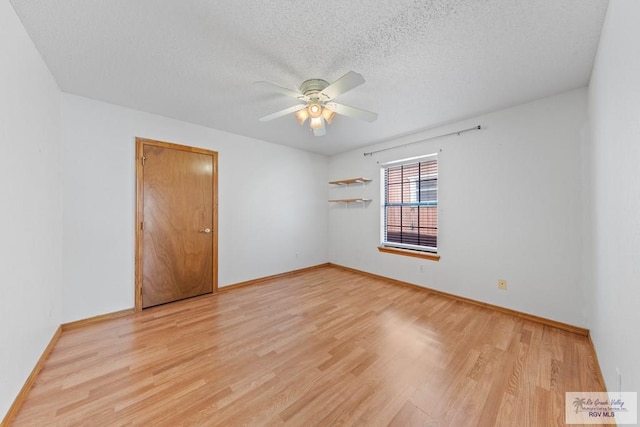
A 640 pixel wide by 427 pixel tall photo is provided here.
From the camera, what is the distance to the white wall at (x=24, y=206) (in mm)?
1387

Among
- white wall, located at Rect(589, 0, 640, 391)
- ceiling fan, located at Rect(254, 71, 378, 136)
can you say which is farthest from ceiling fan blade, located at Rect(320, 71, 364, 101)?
white wall, located at Rect(589, 0, 640, 391)

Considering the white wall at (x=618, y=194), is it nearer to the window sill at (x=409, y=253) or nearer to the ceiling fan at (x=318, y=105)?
the ceiling fan at (x=318, y=105)

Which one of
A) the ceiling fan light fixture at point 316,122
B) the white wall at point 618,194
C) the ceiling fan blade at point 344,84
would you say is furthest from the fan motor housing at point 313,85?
the white wall at point 618,194

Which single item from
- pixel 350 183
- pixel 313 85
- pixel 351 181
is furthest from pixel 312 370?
pixel 350 183

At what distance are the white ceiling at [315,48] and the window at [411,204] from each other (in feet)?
4.03

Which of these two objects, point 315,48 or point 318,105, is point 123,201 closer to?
point 318,105

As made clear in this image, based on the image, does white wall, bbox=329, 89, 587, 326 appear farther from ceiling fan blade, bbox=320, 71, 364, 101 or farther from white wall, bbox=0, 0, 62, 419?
white wall, bbox=0, 0, 62, 419

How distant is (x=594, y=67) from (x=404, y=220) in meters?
2.68

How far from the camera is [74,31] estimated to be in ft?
5.40

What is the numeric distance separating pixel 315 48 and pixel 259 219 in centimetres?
295

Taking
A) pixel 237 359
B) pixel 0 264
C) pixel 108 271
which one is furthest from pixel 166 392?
pixel 108 271

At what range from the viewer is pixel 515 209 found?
9.14 feet

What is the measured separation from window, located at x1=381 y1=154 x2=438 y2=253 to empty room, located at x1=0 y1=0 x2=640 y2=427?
57mm

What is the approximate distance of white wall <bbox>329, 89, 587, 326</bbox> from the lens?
2.44m
